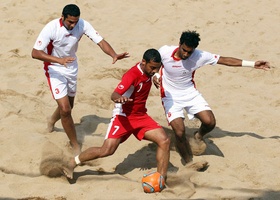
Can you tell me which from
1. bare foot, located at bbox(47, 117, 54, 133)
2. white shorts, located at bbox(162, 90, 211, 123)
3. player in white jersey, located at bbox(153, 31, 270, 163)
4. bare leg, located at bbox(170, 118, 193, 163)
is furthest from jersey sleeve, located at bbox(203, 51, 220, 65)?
bare foot, located at bbox(47, 117, 54, 133)

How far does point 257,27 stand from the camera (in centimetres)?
1150

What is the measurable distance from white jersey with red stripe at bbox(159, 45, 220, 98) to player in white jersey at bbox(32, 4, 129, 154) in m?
0.59

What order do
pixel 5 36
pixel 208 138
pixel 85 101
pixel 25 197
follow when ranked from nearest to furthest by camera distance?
pixel 25 197 → pixel 208 138 → pixel 85 101 → pixel 5 36

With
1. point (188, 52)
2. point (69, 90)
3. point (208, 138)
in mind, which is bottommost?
point (208, 138)

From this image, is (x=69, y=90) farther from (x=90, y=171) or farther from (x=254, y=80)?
(x=254, y=80)

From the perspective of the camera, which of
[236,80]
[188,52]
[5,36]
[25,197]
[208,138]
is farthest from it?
[5,36]

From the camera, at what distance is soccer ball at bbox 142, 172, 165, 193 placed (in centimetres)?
589

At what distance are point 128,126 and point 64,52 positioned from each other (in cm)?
145

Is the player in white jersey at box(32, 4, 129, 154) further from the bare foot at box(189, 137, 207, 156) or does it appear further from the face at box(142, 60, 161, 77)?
the bare foot at box(189, 137, 207, 156)

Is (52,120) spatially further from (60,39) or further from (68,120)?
(60,39)

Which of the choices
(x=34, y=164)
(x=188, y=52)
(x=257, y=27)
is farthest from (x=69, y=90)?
(x=257, y=27)

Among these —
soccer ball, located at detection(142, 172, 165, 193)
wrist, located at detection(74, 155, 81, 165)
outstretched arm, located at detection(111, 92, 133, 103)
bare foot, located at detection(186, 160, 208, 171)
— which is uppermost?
outstretched arm, located at detection(111, 92, 133, 103)

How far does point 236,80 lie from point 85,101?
113 inches

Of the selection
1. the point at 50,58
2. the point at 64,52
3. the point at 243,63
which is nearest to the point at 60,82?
the point at 64,52
